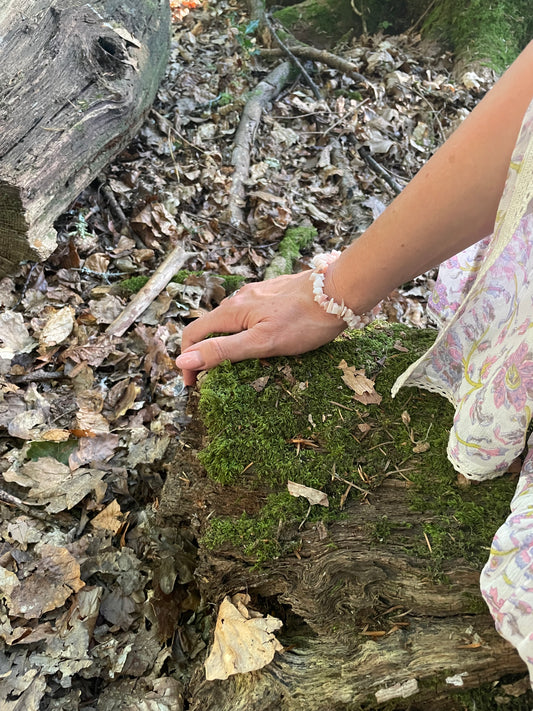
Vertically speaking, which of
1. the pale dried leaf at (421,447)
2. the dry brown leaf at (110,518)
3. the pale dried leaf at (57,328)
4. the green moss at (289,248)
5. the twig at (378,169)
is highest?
the pale dried leaf at (57,328)

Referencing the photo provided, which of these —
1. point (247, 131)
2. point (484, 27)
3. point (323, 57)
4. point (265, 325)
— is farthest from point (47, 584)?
point (484, 27)

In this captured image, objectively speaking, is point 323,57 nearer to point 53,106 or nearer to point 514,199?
point 53,106

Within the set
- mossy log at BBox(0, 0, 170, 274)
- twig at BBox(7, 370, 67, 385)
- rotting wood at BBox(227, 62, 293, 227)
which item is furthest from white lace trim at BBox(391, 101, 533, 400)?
rotting wood at BBox(227, 62, 293, 227)

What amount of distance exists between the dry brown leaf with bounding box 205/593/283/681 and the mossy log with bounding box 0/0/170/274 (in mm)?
2695

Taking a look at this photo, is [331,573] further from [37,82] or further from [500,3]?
[500,3]

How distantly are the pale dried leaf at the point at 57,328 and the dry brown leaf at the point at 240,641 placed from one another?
2.12m

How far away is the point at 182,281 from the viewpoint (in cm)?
392

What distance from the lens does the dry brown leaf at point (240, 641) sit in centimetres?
175

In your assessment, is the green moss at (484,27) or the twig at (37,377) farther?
the green moss at (484,27)

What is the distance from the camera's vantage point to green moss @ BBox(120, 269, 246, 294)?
379cm

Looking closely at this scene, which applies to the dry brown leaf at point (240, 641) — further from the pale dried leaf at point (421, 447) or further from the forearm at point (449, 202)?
the forearm at point (449, 202)

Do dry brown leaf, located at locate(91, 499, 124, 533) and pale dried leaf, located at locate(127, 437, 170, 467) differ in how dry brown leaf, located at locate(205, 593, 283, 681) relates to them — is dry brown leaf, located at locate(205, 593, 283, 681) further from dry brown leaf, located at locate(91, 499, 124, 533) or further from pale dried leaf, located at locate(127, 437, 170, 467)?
pale dried leaf, located at locate(127, 437, 170, 467)

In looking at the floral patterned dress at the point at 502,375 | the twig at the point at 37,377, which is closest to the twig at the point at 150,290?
the twig at the point at 37,377

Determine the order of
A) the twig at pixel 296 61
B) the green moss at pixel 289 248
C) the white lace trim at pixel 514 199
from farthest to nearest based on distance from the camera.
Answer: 1. the twig at pixel 296 61
2. the green moss at pixel 289 248
3. the white lace trim at pixel 514 199
